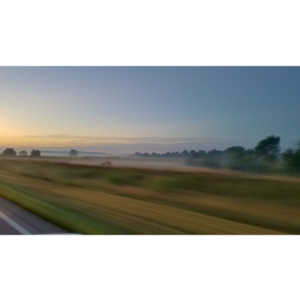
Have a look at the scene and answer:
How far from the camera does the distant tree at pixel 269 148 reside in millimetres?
4984

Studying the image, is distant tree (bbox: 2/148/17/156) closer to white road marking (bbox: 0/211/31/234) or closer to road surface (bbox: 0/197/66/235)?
road surface (bbox: 0/197/66/235)

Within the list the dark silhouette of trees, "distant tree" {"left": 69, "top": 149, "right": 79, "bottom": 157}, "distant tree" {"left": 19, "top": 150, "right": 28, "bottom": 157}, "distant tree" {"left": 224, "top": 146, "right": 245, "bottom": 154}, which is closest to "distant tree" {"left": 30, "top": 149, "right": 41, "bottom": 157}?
"distant tree" {"left": 19, "top": 150, "right": 28, "bottom": 157}

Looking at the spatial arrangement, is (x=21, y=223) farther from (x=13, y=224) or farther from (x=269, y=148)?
(x=269, y=148)

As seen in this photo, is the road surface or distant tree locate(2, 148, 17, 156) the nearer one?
the road surface

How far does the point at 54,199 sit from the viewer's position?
5.57 m

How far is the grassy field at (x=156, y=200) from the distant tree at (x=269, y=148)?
0.28 metres

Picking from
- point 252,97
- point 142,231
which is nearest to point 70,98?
point 142,231

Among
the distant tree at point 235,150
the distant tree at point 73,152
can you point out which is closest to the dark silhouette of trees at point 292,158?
the distant tree at point 235,150

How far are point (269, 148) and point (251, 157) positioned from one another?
24 centimetres

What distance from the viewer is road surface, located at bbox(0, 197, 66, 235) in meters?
4.71

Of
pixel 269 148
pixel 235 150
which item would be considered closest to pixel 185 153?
pixel 235 150
